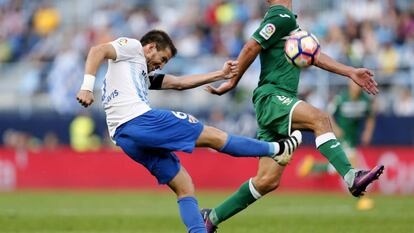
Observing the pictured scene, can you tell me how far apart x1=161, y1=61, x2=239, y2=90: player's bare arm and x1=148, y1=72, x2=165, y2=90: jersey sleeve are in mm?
38

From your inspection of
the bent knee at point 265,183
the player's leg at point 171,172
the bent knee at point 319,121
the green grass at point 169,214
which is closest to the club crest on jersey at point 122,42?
the player's leg at point 171,172

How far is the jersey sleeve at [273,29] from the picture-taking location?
34.8 feet

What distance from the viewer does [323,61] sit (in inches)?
414

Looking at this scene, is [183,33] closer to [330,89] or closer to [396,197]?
[330,89]

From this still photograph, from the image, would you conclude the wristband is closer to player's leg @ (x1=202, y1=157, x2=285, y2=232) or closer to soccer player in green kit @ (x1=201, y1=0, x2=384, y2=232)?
soccer player in green kit @ (x1=201, y1=0, x2=384, y2=232)

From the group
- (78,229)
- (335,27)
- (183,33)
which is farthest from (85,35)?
(78,229)

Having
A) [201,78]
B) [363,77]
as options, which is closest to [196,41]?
[201,78]

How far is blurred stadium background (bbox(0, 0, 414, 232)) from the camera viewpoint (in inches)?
848

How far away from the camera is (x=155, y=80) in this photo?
400 inches

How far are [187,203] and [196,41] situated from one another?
15.9m

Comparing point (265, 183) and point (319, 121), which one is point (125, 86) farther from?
point (265, 183)

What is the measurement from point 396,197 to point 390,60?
4631mm

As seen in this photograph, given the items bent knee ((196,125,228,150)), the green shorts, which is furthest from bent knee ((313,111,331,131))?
bent knee ((196,125,228,150))

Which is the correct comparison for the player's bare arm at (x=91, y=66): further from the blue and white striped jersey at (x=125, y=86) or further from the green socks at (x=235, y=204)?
the green socks at (x=235, y=204)
